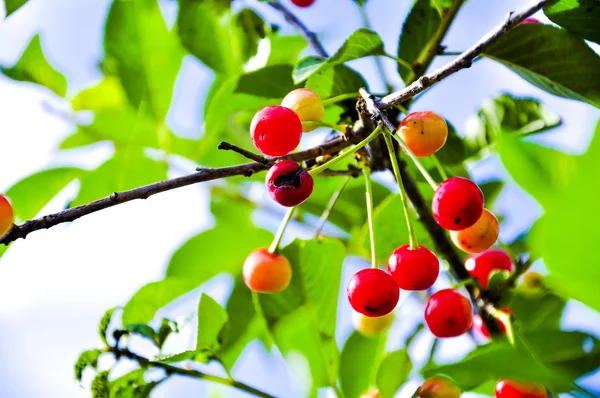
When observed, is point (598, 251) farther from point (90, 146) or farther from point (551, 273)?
point (90, 146)

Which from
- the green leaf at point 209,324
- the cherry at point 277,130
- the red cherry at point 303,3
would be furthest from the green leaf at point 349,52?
the red cherry at point 303,3

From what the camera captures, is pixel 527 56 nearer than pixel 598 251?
No

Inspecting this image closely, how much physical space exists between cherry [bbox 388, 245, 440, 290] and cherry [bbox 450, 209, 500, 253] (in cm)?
9

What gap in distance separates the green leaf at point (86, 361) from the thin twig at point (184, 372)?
0.03m

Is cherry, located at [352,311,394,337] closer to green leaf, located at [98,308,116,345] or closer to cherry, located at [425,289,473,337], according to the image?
cherry, located at [425,289,473,337]

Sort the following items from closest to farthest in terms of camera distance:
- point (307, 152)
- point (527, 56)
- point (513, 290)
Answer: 1. point (307, 152)
2. point (527, 56)
3. point (513, 290)

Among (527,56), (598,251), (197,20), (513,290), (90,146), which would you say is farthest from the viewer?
(90,146)

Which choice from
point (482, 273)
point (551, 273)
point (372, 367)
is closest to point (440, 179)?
point (482, 273)

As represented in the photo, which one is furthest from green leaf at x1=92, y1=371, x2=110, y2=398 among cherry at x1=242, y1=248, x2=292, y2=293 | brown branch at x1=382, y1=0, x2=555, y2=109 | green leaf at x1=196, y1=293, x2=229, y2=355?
brown branch at x1=382, y1=0, x2=555, y2=109

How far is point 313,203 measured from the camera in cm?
223

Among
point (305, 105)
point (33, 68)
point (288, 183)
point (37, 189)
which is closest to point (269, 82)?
point (305, 105)

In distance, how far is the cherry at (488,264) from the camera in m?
1.81

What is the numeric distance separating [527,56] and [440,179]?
40 cm

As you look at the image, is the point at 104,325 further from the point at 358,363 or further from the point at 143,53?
the point at 143,53
